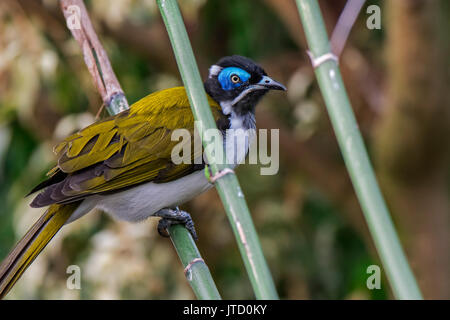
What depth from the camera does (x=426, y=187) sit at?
4.72m

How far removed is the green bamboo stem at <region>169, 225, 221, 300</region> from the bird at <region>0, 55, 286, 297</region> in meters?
0.24

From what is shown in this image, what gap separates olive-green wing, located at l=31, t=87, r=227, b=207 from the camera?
8.61 feet

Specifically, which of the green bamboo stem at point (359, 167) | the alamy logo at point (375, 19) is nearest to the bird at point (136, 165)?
the alamy logo at point (375, 19)

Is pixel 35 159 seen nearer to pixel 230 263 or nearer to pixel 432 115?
pixel 230 263

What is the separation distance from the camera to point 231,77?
302 centimetres

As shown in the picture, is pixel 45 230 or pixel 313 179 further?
pixel 313 179

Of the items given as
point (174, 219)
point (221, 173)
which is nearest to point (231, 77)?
point (174, 219)

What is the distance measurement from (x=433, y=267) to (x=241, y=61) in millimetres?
2637

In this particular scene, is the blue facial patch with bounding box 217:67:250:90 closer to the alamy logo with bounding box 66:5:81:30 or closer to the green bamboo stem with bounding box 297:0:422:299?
the alamy logo with bounding box 66:5:81:30

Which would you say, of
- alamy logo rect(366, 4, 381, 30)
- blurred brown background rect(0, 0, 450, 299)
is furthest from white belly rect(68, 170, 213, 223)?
blurred brown background rect(0, 0, 450, 299)

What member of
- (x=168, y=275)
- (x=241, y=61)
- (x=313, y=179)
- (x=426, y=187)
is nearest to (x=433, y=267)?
(x=426, y=187)

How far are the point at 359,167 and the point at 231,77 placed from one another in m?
1.88

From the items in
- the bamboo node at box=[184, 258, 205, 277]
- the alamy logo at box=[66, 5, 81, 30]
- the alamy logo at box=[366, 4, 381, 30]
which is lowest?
the bamboo node at box=[184, 258, 205, 277]

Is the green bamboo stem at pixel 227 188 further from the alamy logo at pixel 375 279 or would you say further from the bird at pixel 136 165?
the alamy logo at pixel 375 279
